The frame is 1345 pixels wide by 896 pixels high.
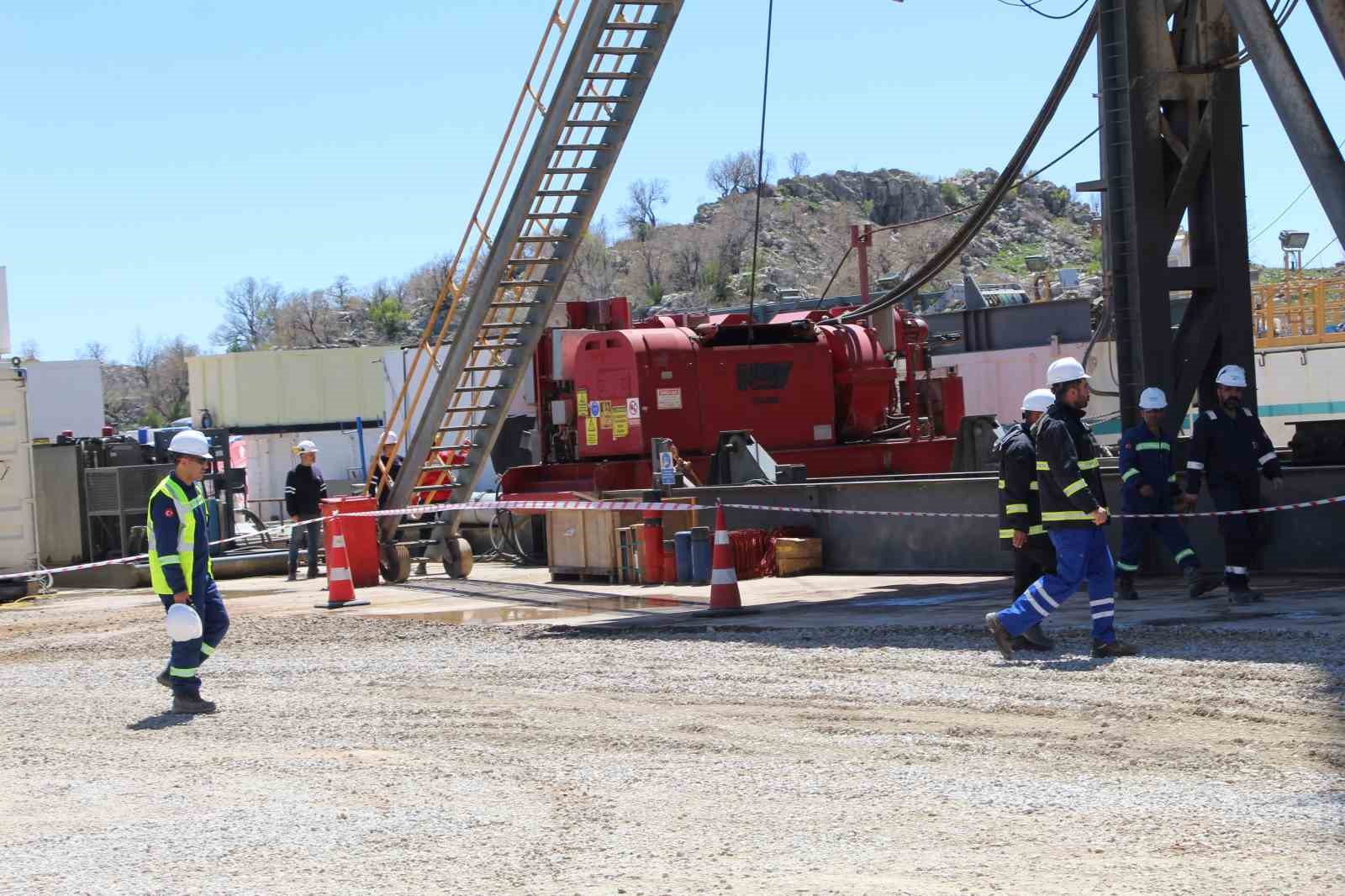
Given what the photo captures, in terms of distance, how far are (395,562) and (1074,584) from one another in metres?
11.5

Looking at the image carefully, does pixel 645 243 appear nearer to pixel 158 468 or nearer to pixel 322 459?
pixel 322 459

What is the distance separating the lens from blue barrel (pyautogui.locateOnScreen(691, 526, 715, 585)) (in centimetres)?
1784

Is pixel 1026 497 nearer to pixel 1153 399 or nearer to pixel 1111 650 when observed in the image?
pixel 1111 650

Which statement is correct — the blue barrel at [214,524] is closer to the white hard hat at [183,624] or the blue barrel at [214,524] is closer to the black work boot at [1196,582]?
the white hard hat at [183,624]

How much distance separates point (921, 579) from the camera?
1716cm

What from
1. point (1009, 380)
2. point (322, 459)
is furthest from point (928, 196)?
point (1009, 380)

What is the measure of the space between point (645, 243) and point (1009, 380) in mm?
107110

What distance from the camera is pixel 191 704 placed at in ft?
35.3

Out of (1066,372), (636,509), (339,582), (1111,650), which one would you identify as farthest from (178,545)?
(339,582)

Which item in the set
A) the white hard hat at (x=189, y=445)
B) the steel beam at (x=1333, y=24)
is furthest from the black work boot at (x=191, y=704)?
the steel beam at (x=1333, y=24)

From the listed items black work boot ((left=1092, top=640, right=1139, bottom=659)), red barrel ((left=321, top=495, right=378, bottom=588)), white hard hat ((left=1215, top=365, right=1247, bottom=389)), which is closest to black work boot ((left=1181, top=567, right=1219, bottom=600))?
white hard hat ((left=1215, top=365, right=1247, bottom=389))

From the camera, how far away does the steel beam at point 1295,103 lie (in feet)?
37.7

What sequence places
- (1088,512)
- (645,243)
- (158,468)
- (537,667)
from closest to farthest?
(1088,512) < (537,667) < (158,468) < (645,243)

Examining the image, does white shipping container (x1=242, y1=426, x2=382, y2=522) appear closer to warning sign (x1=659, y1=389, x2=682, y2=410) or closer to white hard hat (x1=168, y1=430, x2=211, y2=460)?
warning sign (x1=659, y1=389, x2=682, y2=410)
